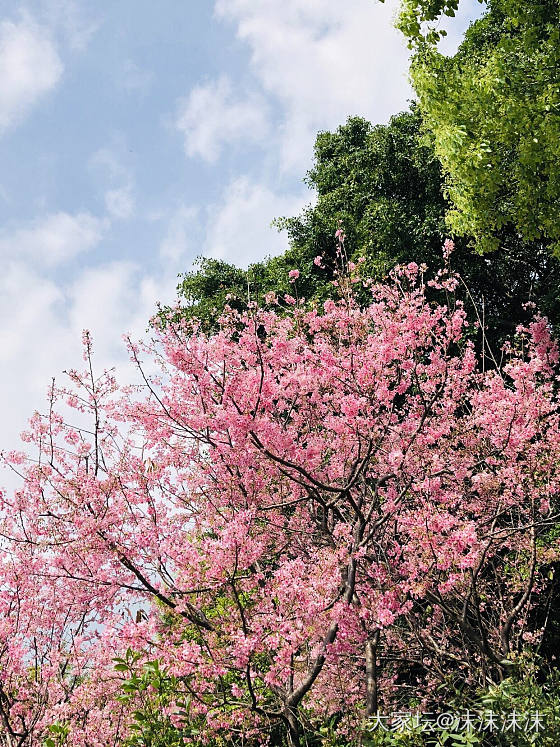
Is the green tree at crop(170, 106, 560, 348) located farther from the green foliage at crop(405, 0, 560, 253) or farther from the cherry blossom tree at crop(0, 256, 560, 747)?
the cherry blossom tree at crop(0, 256, 560, 747)

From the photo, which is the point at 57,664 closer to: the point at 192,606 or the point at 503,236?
the point at 192,606

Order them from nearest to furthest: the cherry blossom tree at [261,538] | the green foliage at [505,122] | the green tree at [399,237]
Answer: the cherry blossom tree at [261,538], the green foliage at [505,122], the green tree at [399,237]

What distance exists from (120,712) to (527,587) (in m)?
4.52

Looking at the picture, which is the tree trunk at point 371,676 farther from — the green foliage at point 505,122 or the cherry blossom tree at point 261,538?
the green foliage at point 505,122

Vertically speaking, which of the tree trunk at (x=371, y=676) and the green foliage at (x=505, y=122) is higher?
the green foliage at (x=505, y=122)

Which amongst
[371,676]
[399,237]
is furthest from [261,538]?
[399,237]

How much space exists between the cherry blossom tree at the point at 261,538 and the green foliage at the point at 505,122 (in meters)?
1.45

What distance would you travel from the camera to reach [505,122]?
7129 millimetres

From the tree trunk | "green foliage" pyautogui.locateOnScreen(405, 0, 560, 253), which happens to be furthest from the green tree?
the tree trunk

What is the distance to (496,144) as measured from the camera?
762 cm

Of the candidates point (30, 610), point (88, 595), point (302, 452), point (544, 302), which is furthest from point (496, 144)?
point (30, 610)

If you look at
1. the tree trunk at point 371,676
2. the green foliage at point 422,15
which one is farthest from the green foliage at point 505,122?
the tree trunk at point 371,676

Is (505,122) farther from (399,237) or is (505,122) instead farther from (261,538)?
(261,538)

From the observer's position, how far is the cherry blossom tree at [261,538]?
4.91 m
